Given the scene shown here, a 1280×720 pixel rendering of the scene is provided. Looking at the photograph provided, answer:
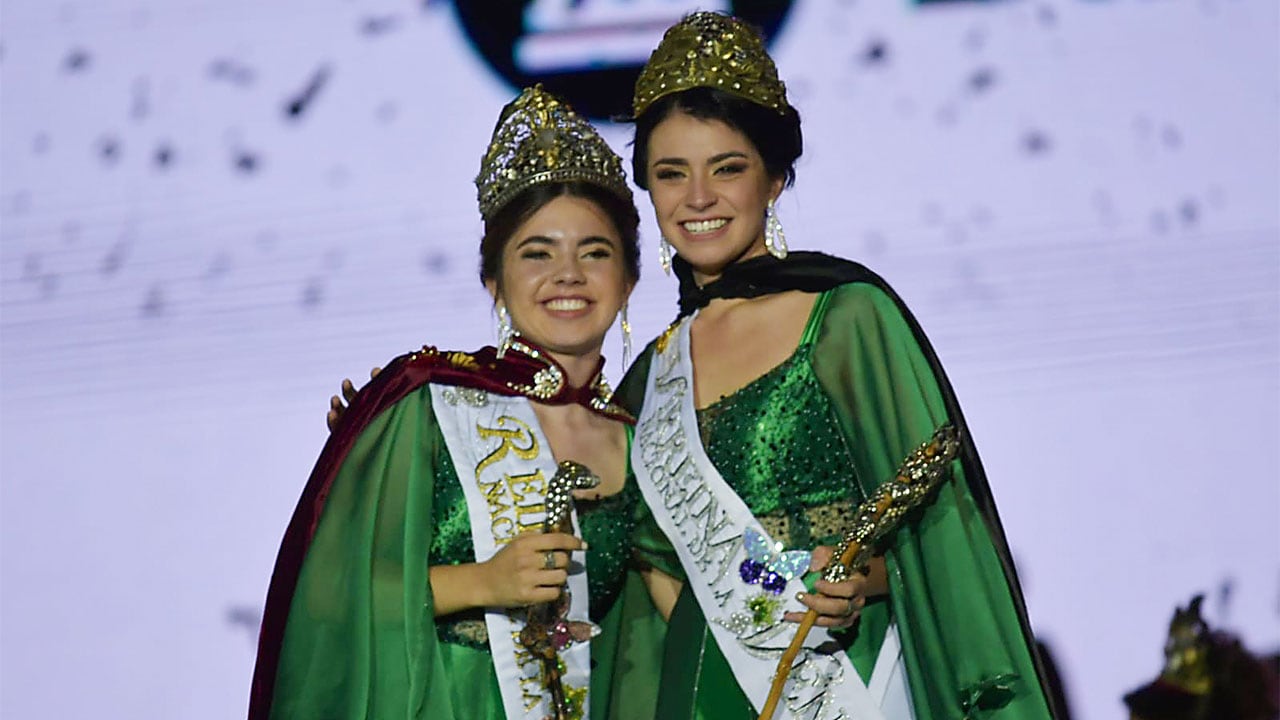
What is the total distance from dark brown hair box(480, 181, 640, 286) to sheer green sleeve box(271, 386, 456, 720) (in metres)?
0.33

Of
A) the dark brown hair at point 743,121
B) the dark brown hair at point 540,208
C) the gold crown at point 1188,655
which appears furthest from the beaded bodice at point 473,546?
→ the gold crown at point 1188,655

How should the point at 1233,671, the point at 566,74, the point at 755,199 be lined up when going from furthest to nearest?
the point at 566,74 < the point at 755,199 < the point at 1233,671

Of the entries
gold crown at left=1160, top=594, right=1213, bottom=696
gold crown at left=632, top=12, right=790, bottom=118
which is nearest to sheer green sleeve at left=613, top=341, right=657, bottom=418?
gold crown at left=632, top=12, right=790, bottom=118

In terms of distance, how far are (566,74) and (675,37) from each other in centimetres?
110

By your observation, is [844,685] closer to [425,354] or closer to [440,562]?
[440,562]

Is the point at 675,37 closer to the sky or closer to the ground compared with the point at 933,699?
closer to the sky

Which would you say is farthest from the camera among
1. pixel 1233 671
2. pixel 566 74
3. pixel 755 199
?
pixel 566 74

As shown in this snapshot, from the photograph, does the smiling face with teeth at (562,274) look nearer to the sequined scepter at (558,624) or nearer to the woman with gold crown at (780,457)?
the woman with gold crown at (780,457)

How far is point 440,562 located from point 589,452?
239mm

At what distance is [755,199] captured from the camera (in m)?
2.38

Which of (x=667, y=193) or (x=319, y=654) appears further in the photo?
(x=667, y=193)

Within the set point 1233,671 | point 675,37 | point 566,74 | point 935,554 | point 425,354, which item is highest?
point 566,74

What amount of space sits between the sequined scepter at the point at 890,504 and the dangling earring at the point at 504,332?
0.52 metres

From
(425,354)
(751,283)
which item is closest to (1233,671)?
(751,283)
